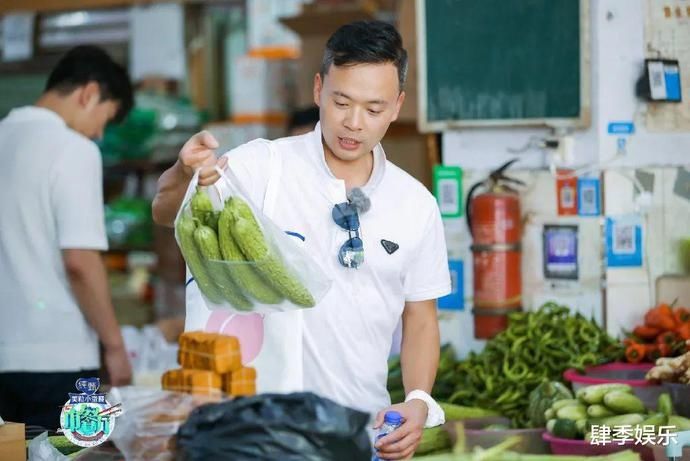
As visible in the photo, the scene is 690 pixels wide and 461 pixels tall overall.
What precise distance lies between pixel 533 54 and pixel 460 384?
59.0 inches

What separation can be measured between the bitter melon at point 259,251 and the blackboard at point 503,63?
2.56 meters

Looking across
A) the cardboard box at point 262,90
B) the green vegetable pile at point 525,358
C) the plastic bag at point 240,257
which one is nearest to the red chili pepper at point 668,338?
the green vegetable pile at point 525,358

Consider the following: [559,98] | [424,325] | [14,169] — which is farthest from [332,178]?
[559,98]

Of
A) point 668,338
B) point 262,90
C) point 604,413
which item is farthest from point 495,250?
point 262,90

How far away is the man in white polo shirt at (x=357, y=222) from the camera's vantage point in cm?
282

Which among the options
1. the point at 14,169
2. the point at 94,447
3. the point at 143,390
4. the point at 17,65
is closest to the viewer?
the point at 143,390

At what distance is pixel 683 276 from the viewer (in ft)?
15.1

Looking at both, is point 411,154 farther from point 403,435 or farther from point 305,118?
point 403,435

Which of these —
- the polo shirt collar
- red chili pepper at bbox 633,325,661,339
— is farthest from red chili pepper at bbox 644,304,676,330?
the polo shirt collar

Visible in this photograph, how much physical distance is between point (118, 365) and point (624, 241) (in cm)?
223

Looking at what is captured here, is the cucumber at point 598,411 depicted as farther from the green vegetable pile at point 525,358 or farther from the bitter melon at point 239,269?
the bitter melon at point 239,269

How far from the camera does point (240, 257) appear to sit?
7.93 feet

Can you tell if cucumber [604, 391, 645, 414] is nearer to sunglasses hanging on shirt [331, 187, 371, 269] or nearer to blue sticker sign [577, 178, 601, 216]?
blue sticker sign [577, 178, 601, 216]

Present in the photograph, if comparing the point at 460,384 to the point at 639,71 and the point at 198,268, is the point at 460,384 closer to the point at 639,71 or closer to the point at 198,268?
the point at 639,71
